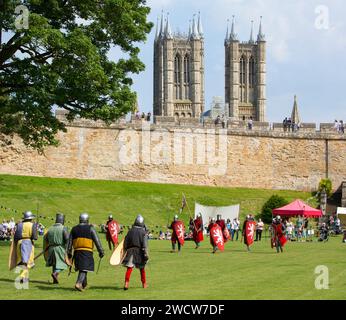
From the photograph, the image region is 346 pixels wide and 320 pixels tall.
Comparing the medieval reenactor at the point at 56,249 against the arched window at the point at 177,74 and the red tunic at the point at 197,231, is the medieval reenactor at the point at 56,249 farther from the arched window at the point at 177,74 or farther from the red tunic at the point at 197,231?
the arched window at the point at 177,74

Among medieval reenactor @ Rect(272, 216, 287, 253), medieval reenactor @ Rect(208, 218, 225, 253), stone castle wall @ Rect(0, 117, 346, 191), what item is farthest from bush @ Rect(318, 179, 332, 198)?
medieval reenactor @ Rect(208, 218, 225, 253)

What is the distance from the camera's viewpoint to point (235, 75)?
5182 inches

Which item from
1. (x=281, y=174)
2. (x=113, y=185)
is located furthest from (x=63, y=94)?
(x=281, y=174)

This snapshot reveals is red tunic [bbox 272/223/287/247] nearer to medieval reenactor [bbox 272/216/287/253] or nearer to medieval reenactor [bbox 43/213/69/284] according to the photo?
medieval reenactor [bbox 272/216/287/253]

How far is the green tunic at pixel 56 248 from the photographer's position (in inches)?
715

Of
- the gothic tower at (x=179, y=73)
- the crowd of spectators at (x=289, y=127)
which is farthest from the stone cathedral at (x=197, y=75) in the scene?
the crowd of spectators at (x=289, y=127)

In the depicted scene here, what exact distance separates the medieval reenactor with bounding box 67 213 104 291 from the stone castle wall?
4017 cm

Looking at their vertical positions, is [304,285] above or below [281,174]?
below

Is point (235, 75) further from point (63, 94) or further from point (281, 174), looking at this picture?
point (63, 94)

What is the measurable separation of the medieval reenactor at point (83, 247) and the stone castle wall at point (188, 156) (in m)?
40.2

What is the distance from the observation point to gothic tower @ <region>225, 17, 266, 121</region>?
430 feet

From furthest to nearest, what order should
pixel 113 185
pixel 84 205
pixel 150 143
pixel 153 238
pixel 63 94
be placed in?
pixel 150 143, pixel 113 185, pixel 84 205, pixel 153 238, pixel 63 94
